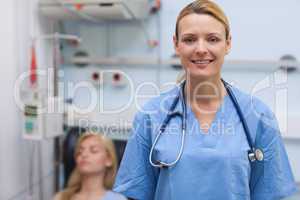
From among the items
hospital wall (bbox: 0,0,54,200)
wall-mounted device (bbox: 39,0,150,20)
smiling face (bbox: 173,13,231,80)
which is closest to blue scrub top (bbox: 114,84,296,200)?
smiling face (bbox: 173,13,231,80)

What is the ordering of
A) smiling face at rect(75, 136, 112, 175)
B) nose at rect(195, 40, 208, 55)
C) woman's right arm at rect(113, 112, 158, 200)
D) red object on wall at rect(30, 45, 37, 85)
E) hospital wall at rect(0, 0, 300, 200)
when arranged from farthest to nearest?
red object on wall at rect(30, 45, 37, 85) → hospital wall at rect(0, 0, 300, 200) → smiling face at rect(75, 136, 112, 175) → woman's right arm at rect(113, 112, 158, 200) → nose at rect(195, 40, 208, 55)

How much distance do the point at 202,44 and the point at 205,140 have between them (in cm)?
29

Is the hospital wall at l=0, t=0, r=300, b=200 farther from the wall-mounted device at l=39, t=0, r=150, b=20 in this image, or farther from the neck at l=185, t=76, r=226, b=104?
the neck at l=185, t=76, r=226, b=104

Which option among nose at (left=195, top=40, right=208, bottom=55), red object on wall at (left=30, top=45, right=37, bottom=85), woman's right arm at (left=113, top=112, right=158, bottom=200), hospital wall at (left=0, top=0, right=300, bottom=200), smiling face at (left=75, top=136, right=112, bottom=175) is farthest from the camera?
red object on wall at (left=30, top=45, right=37, bottom=85)

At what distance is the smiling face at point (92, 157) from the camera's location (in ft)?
5.82

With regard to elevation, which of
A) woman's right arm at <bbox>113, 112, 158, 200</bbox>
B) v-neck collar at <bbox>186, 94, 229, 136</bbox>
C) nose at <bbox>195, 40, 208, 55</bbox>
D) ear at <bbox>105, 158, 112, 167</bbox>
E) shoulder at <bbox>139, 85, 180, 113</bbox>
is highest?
nose at <bbox>195, 40, 208, 55</bbox>

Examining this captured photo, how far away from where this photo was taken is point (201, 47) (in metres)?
0.96

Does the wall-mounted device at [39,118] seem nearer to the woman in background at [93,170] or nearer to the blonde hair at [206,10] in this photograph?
the woman in background at [93,170]

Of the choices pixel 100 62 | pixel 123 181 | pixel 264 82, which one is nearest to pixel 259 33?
pixel 264 82

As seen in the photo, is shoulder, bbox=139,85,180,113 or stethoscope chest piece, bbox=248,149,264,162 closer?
stethoscope chest piece, bbox=248,149,264,162

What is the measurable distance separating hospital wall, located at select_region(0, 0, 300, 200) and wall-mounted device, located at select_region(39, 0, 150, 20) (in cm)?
10

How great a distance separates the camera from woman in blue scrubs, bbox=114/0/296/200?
99 centimetres

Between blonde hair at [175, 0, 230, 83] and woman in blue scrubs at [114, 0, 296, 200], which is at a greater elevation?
blonde hair at [175, 0, 230, 83]

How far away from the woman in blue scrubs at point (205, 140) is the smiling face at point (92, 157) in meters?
0.66
